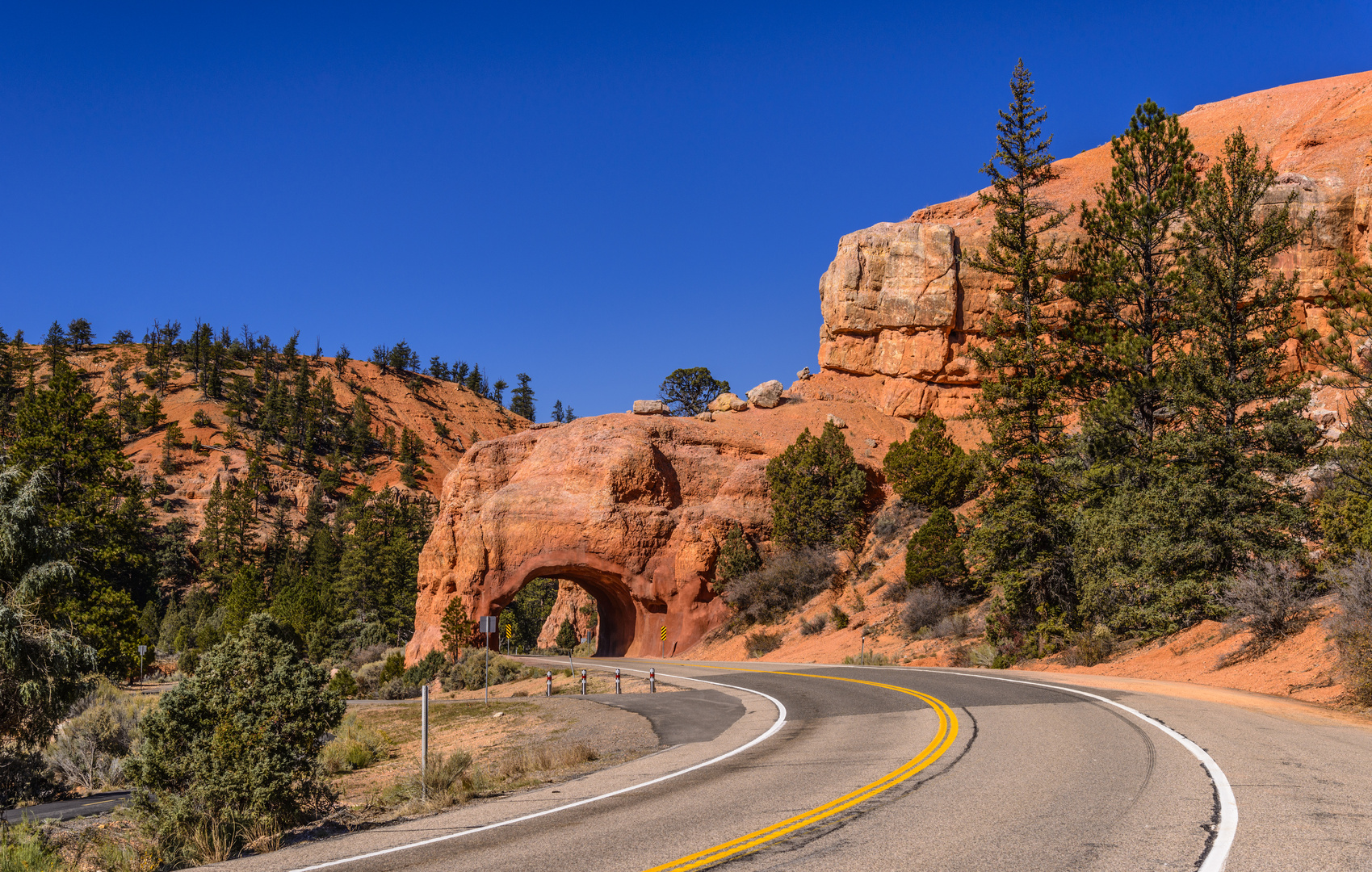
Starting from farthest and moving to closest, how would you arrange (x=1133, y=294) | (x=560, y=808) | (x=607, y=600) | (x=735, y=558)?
(x=607, y=600)
(x=735, y=558)
(x=1133, y=294)
(x=560, y=808)

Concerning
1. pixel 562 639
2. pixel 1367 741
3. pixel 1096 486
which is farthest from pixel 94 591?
pixel 562 639

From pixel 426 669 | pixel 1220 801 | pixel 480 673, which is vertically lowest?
pixel 426 669

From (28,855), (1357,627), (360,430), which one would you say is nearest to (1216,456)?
(1357,627)

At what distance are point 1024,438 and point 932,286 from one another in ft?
97.0

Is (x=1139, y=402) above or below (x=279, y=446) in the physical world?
below

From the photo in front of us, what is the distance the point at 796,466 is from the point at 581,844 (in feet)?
132

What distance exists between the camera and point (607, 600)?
5609 centimetres

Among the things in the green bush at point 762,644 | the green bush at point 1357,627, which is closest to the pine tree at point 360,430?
the green bush at point 762,644

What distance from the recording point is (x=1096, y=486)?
1057 inches

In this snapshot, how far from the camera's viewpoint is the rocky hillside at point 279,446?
9662cm

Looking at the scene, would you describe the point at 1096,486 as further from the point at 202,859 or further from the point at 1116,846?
the point at 202,859

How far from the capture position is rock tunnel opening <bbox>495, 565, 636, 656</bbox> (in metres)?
49.0

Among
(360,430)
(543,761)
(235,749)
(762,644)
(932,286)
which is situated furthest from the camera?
(360,430)

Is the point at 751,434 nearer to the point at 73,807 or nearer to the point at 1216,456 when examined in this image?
the point at 1216,456
